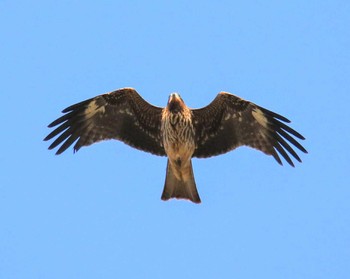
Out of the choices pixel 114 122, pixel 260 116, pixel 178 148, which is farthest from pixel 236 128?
pixel 114 122

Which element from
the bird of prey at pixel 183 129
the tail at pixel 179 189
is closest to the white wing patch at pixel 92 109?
the bird of prey at pixel 183 129

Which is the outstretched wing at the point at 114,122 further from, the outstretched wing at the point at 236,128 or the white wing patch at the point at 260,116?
the white wing patch at the point at 260,116

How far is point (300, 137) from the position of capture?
15820mm

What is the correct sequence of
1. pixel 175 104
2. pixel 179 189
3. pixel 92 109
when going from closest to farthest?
pixel 175 104 < pixel 179 189 < pixel 92 109

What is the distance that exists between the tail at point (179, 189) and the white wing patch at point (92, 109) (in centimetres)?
185

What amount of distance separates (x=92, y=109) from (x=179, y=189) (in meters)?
2.40

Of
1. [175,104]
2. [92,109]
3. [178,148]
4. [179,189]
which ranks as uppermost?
[92,109]

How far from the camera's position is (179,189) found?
53.3 ft

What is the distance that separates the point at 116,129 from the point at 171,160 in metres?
1.50

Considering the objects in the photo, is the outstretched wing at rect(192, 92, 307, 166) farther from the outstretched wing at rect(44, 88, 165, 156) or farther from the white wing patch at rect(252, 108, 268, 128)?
the outstretched wing at rect(44, 88, 165, 156)

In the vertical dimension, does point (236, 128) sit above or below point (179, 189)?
above

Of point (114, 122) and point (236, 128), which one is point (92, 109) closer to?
point (114, 122)

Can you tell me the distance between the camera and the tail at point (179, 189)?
1620 centimetres

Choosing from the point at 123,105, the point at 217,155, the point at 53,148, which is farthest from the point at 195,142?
the point at 53,148
